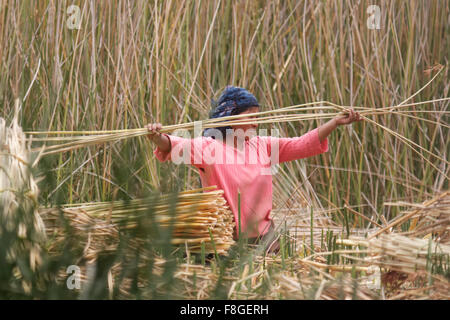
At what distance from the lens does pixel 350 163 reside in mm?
2760

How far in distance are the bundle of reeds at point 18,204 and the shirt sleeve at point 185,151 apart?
0.57m

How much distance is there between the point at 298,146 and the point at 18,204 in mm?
1127

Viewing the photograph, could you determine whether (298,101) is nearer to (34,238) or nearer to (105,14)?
(105,14)

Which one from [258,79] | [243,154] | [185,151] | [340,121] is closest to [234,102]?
[243,154]

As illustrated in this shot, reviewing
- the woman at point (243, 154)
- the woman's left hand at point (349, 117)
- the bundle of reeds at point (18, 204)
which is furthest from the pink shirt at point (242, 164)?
the bundle of reeds at point (18, 204)

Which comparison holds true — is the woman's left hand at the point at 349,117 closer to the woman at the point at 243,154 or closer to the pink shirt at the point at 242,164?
the woman at the point at 243,154

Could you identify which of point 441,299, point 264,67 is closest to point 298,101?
point 264,67

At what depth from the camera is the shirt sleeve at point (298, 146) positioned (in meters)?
2.06

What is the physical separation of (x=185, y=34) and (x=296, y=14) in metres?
0.57

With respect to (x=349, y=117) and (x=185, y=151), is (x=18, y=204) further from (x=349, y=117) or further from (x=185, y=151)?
(x=349, y=117)

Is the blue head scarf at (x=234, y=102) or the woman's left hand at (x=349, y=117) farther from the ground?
the blue head scarf at (x=234, y=102)

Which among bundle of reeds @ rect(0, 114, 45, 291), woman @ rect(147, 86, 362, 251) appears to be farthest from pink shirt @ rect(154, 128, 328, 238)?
bundle of reeds @ rect(0, 114, 45, 291)

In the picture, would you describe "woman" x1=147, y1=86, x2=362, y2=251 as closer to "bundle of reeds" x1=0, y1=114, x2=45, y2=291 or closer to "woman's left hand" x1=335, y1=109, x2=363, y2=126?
"woman's left hand" x1=335, y1=109, x2=363, y2=126

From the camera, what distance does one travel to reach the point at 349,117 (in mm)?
1793
